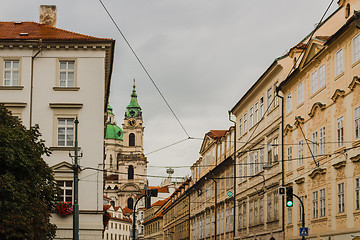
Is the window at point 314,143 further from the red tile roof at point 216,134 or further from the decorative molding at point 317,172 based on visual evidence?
the red tile roof at point 216,134

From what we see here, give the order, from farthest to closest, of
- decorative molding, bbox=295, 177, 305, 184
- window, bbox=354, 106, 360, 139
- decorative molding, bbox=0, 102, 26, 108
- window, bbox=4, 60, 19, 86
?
1. window, bbox=4, 60, 19, 86
2. decorative molding, bbox=0, 102, 26, 108
3. decorative molding, bbox=295, 177, 305, 184
4. window, bbox=354, 106, 360, 139

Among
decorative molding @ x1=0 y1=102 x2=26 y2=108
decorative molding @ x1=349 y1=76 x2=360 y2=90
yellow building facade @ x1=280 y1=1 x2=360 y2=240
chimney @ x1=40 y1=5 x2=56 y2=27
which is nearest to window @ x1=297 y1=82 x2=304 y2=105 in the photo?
yellow building facade @ x1=280 y1=1 x2=360 y2=240

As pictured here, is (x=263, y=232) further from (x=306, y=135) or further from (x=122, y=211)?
(x=122, y=211)

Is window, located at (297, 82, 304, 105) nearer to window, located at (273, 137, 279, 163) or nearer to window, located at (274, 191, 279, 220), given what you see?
window, located at (273, 137, 279, 163)

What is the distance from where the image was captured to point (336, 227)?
2920 centimetres

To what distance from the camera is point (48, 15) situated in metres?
41.5

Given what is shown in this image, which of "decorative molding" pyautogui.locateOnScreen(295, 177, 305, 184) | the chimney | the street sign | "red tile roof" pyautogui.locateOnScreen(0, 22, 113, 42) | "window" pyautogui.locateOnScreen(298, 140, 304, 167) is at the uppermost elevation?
the chimney

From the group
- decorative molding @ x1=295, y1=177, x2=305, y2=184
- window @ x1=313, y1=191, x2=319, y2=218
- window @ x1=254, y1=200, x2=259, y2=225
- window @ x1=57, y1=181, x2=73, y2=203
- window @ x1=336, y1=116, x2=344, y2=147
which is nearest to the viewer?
window @ x1=336, y1=116, x2=344, y2=147

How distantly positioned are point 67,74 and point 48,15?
22.5 feet

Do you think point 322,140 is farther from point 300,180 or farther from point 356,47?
point 356,47

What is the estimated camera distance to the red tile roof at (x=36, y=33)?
1417 inches

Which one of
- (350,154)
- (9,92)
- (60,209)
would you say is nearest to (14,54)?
(9,92)

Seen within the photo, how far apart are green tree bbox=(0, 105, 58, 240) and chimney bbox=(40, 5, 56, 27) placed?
16898mm

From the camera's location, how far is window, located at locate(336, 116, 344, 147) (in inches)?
1137
